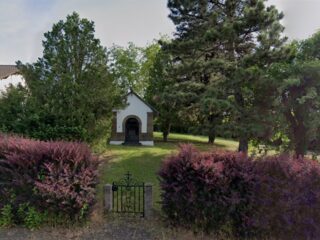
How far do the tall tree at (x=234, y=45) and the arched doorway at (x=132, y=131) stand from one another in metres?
7.95

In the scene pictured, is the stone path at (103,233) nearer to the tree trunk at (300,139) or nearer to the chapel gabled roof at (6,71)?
the tree trunk at (300,139)

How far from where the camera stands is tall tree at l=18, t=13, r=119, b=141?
40.9ft

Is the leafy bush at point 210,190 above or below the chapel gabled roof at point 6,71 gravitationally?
below

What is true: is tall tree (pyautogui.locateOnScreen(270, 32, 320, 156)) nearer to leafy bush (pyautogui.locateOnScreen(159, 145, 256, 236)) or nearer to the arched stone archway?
leafy bush (pyautogui.locateOnScreen(159, 145, 256, 236))

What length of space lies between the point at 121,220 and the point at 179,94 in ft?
30.0

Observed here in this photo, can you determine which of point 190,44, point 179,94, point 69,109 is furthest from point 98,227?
point 190,44

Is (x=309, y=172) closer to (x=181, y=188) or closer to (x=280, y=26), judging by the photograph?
(x=181, y=188)

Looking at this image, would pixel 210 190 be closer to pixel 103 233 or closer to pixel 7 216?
pixel 103 233

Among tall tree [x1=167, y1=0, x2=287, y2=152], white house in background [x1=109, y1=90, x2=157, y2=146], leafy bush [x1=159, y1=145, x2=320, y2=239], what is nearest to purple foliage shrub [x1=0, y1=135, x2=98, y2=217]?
leafy bush [x1=159, y1=145, x2=320, y2=239]

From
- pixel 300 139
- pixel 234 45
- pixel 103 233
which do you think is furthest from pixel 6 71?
pixel 103 233

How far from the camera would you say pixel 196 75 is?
17.4 meters

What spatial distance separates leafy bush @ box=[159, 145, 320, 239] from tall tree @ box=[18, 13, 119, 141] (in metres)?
8.05

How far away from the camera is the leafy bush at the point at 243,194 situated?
5.03m

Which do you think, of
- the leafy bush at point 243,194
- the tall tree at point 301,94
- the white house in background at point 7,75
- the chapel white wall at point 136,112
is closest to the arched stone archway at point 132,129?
the chapel white wall at point 136,112
